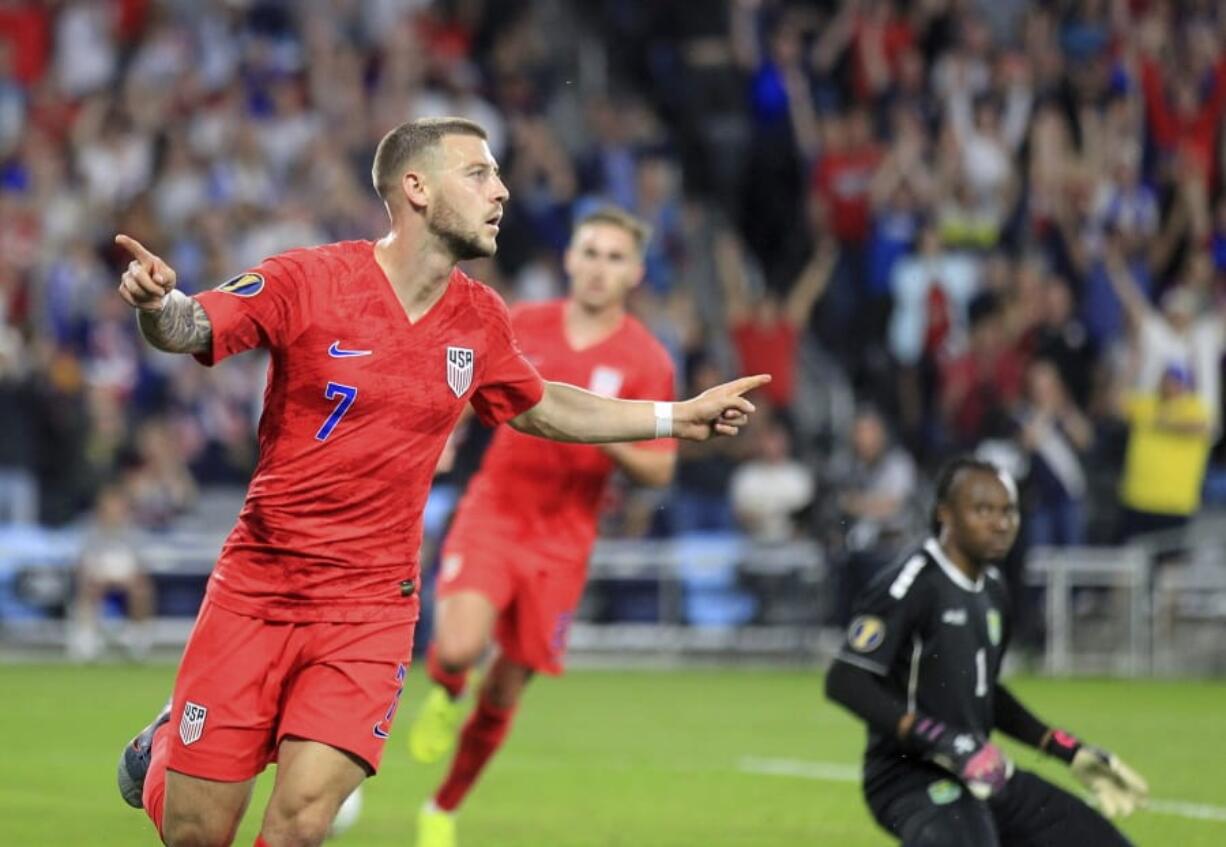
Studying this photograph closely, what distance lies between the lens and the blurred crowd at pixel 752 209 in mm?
19859

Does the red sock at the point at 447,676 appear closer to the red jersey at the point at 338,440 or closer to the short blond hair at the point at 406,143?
the red jersey at the point at 338,440

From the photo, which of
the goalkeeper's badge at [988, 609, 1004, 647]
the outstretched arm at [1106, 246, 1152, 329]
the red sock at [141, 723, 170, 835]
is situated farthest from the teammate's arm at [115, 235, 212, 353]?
the outstretched arm at [1106, 246, 1152, 329]

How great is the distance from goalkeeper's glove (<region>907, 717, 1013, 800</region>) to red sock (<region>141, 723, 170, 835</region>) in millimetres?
2421

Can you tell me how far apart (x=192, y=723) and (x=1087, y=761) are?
10.1 ft

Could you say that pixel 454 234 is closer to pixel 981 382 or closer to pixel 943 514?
pixel 943 514

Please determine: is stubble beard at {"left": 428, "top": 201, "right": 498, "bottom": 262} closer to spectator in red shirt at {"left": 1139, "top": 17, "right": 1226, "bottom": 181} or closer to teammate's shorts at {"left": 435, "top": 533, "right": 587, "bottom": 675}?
teammate's shorts at {"left": 435, "top": 533, "right": 587, "bottom": 675}

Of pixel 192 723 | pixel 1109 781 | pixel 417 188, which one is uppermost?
pixel 417 188

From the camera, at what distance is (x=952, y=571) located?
25.8 ft

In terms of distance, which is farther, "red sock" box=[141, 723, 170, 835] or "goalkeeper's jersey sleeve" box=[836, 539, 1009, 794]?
"goalkeeper's jersey sleeve" box=[836, 539, 1009, 794]

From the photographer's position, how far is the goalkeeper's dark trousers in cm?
739

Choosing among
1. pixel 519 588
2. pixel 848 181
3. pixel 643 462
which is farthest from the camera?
pixel 848 181

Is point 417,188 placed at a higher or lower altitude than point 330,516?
higher

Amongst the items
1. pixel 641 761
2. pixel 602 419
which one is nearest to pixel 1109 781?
pixel 602 419

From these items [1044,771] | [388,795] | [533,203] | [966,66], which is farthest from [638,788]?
[966,66]
